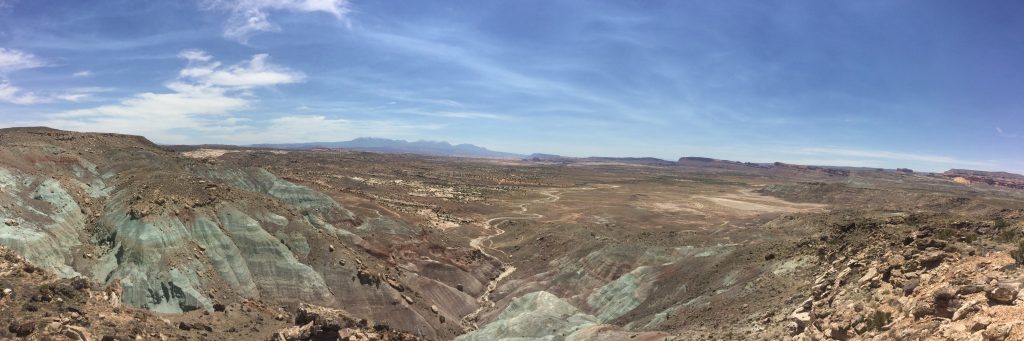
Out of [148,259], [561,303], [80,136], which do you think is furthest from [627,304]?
[80,136]

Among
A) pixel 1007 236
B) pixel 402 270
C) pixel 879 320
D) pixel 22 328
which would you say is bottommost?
pixel 402 270

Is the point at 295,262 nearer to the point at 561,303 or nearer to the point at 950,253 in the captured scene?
the point at 561,303

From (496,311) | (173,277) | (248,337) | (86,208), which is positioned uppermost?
(86,208)

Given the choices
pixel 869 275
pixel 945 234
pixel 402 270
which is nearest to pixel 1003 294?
pixel 869 275

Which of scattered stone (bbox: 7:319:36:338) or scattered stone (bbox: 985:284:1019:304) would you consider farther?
scattered stone (bbox: 7:319:36:338)

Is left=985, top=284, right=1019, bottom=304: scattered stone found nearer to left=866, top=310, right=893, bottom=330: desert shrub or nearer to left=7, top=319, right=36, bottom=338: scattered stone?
left=866, top=310, right=893, bottom=330: desert shrub

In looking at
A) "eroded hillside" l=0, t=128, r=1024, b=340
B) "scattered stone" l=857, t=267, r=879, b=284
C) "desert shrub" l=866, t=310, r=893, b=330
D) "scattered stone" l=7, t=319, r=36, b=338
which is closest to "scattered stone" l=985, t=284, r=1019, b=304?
"eroded hillside" l=0, t=128, r=1024, b=340

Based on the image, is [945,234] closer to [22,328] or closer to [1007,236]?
[1007,236]

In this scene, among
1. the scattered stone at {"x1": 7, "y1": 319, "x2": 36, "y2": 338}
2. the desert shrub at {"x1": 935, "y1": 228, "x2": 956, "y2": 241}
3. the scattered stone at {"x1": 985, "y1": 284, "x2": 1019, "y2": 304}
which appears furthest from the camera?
the desert shrub at {"x1": 935, "y1": 228, "x2": 956, "y2": 241}
